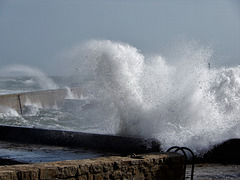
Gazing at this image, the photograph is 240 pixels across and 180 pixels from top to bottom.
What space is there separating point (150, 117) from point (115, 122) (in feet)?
3.72

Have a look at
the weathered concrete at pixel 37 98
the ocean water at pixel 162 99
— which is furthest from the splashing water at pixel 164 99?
the weathered concrete at pixel 37 98

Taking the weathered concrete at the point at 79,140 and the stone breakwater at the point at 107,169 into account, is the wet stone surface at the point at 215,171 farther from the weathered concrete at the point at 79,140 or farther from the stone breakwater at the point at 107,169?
the stone breakwater at the point at 107,169

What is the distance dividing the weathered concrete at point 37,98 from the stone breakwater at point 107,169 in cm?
1442

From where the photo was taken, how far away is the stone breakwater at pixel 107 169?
365cm

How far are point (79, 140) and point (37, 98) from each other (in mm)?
13473

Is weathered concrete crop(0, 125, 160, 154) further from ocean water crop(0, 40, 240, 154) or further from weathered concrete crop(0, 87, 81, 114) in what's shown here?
weathered concrete crop(0, 87, 81, 114)

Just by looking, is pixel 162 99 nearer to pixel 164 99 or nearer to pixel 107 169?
pixel 164 99

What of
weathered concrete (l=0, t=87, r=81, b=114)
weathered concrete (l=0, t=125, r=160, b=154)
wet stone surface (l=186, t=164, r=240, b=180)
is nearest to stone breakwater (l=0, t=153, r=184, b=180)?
wet stone surface (l=186, t=164, r=240, b=180)

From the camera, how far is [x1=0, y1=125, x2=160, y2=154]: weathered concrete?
755 cm

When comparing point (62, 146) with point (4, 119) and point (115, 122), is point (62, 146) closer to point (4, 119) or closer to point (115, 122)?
point (115, 122)

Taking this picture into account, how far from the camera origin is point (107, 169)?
13.4 ft

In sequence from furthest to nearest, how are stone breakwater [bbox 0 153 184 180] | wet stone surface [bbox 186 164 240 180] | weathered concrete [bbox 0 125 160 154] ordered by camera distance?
weathered concrete [bbox 0 125 160 154] → wet stone surface [bbox 186 164 240 180] → stone breakwater [bbox 0 153 184 180]

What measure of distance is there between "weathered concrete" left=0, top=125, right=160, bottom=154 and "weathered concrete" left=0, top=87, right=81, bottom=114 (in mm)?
8446

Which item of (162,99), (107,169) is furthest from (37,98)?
(107,169)
